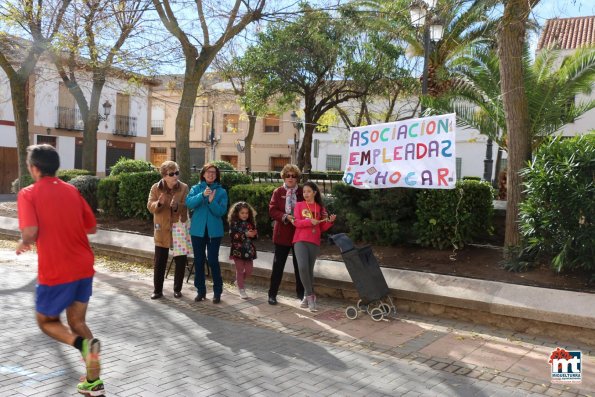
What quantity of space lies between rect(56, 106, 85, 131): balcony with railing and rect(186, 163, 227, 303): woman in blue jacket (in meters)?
25.7

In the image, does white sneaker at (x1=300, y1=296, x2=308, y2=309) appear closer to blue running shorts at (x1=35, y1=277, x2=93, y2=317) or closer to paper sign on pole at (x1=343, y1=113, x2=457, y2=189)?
paper sign on pole at (x1=343, y1=113, x2=457, y2=189)

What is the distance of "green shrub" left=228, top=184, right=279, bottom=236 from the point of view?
9742 mm

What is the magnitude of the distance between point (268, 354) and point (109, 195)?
28.8 ft

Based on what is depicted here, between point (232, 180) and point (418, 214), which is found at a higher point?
point (232, 180)

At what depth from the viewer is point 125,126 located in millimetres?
34062

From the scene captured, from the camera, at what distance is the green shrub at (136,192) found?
11.8 meters

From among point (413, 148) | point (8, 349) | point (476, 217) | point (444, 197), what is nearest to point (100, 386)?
point (8, 349)

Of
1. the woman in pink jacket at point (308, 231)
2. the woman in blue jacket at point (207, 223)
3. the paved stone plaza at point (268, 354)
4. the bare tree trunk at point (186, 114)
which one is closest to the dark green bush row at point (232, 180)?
the bare tree trunk at point (186, 114)

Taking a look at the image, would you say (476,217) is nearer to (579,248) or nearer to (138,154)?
(579,248)

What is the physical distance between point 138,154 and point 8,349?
31.7 metres

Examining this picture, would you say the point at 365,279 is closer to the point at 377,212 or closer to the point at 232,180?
the point at 377,212

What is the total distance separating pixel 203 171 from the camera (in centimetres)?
693

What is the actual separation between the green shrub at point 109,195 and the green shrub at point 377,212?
241 inches
